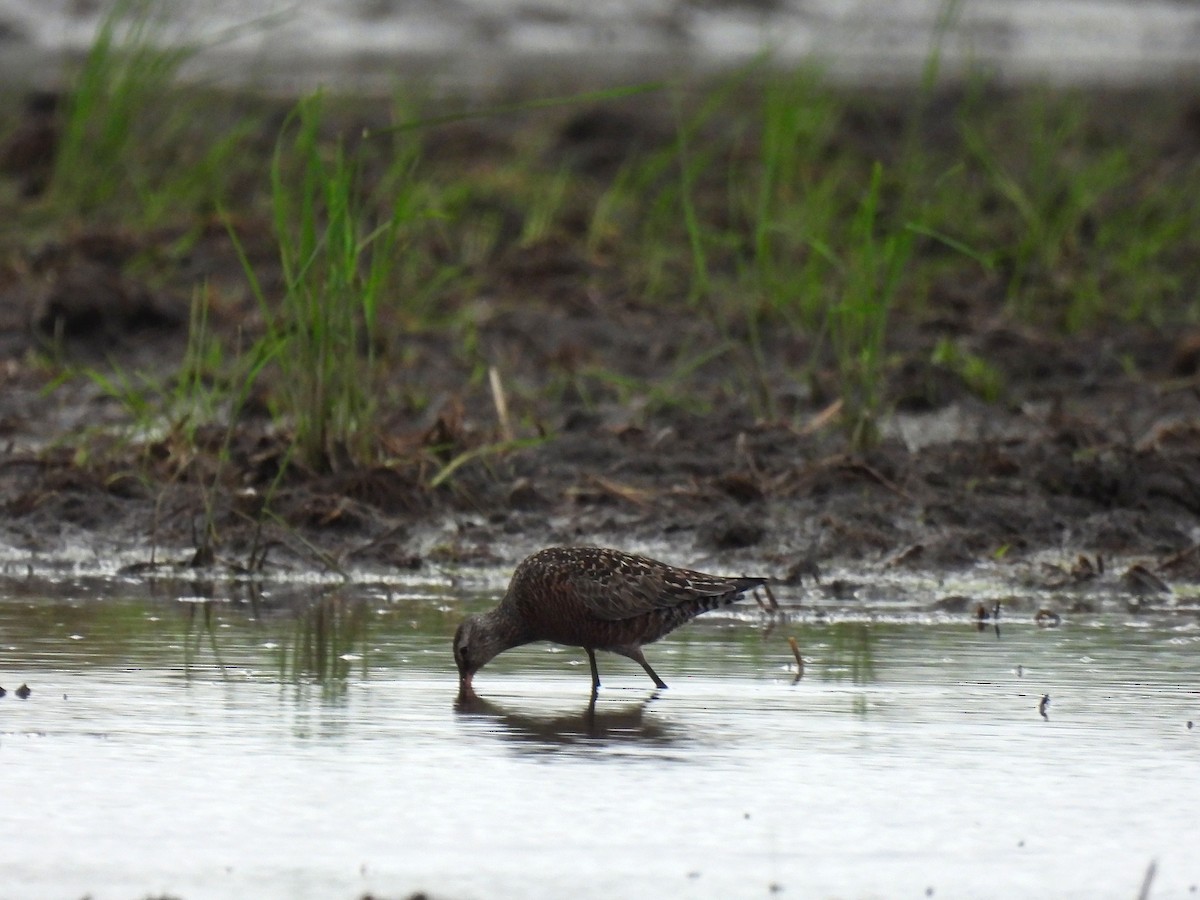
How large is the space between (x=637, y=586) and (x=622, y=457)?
2.75 m

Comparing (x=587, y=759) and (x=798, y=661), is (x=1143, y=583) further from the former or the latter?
(x=587, y=759)

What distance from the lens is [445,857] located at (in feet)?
13.9

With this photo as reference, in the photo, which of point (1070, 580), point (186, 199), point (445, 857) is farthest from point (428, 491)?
point (186, 199)

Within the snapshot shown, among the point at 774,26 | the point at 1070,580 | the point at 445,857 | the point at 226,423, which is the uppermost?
the point at 774,26

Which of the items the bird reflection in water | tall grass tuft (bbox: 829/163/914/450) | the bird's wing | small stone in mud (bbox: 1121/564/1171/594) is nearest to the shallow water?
the bird reflection in water

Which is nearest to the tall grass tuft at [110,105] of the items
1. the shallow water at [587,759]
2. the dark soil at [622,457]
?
the dark soil at [622,457]

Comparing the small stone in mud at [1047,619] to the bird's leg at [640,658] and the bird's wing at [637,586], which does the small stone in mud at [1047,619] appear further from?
the bird's leg at [640,658]

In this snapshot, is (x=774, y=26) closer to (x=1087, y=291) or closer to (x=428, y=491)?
(x=1087, y=291)

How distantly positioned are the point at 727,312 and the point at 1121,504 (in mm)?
3862

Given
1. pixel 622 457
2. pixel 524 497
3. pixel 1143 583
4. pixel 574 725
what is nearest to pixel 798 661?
pixel 574 725

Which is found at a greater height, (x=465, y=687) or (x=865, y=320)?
(x=865, y=320)

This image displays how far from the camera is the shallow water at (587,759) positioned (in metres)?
4.18

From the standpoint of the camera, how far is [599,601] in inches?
248

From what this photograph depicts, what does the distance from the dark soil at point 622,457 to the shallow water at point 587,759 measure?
1.05 metres
